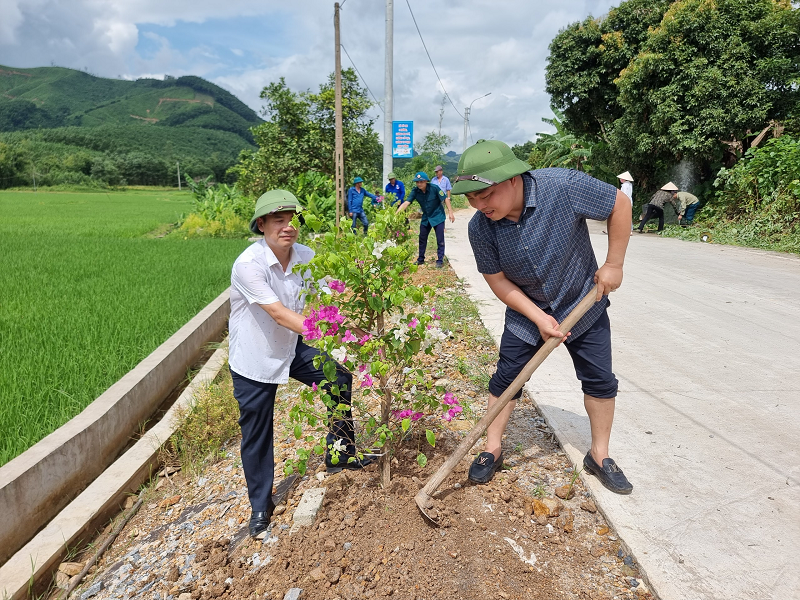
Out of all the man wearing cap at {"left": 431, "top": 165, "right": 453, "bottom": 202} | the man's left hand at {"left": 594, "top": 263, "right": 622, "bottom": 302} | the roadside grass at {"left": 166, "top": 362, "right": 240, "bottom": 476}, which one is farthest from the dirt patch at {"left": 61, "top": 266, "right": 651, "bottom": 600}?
the man wearing cap at {"left": 431, "top": 165, "right": 453, "bottom": 202}

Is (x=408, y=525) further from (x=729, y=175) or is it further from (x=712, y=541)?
(x=729, y=175)

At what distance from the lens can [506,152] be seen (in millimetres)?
2162

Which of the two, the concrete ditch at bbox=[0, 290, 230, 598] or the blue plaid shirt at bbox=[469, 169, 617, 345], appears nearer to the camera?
the blue plaid shirt at bbox=[469, 169, 617, 345]

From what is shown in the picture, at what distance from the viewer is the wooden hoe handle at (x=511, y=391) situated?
2.27m

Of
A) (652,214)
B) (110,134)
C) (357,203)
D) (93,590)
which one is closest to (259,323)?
(93,590)

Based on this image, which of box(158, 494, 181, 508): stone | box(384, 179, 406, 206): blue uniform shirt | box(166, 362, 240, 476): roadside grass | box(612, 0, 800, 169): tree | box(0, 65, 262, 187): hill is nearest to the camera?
box(158, 494, 181, 508): stone

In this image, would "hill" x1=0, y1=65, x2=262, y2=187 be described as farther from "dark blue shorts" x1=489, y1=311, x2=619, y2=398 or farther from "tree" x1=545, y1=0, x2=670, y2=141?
"dark blue shorts" x1=489, y1=311, x2=619, y2=398

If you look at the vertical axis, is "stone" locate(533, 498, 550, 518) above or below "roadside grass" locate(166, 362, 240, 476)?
above

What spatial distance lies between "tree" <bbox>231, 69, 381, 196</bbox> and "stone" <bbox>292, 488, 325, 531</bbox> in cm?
1530

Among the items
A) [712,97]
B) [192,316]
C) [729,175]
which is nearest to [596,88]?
[712,97]

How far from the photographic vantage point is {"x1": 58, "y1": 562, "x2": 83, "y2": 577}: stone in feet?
8.57

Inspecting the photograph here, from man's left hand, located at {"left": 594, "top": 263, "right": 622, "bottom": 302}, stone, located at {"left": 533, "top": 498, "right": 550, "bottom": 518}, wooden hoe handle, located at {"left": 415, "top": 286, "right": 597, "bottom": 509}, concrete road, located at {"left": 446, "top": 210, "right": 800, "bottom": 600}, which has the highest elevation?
man's left hand, located at {"left": 594, "top": 263, "right": 622, "bottom": 302}

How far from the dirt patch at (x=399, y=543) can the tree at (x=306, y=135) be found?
1493 cm

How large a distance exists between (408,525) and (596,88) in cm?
1808
